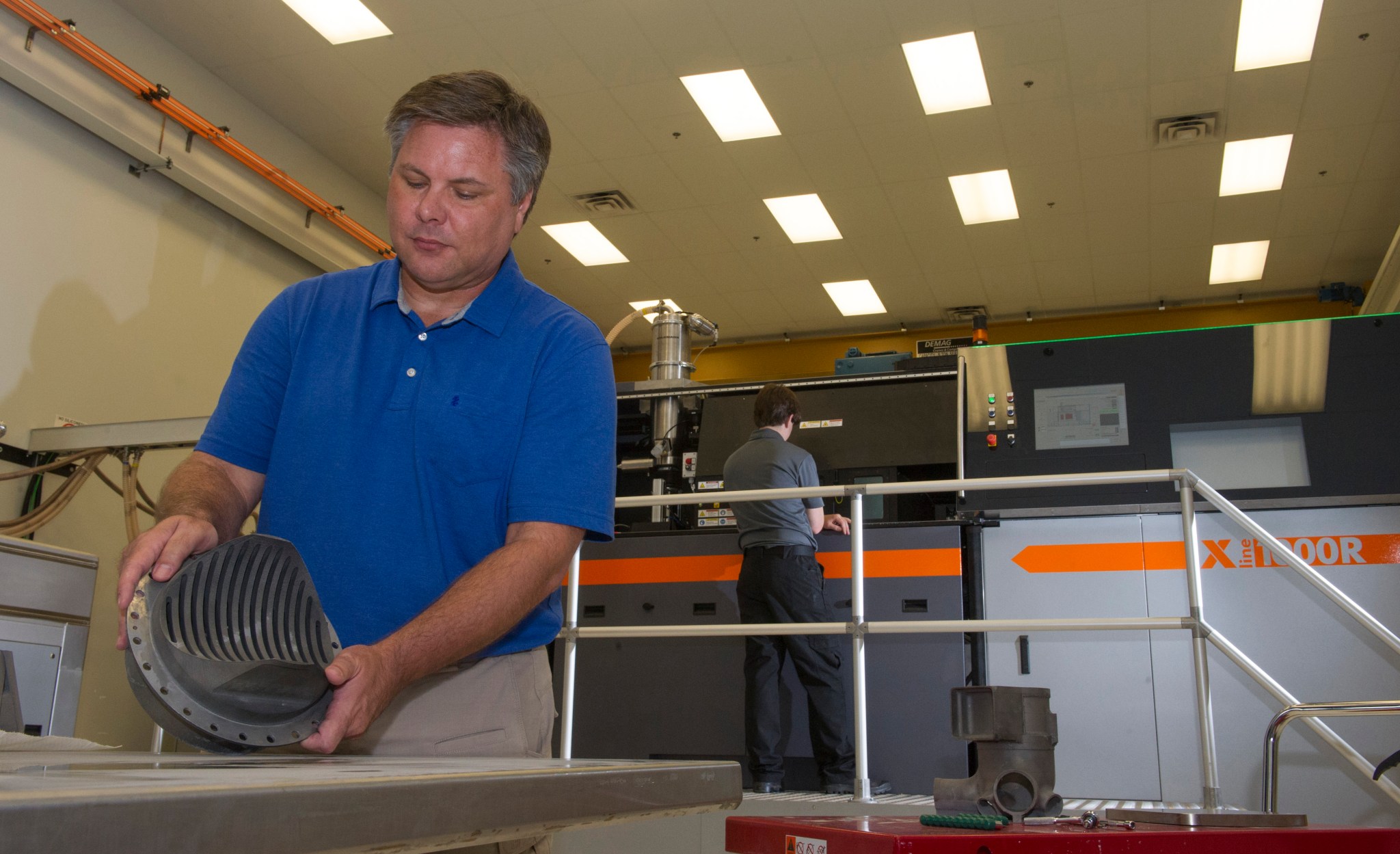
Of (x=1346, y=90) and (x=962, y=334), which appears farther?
(x=962, y=334)

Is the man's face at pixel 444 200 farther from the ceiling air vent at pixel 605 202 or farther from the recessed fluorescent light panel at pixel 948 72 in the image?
the ceiling air vent at pixel 605 202

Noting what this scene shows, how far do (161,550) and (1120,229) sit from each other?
8.63 meters

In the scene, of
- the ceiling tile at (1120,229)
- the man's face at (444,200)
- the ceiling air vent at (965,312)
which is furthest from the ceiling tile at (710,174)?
the man's face at (444,200)

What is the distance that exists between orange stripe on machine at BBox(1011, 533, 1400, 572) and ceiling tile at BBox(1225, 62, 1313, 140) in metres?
3.83

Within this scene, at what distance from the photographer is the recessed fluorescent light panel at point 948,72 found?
627 cm

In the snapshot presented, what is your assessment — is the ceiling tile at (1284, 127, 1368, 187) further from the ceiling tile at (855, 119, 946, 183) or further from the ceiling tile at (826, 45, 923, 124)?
the ceiling tile at (826, 45, 923, 124)

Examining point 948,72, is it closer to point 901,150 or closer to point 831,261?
point 901,150

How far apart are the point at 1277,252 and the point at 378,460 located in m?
9.34

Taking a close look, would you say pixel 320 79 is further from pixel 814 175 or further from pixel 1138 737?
pixel 1138 737

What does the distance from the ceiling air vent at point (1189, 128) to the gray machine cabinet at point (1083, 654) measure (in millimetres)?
4097

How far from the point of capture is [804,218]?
844 centimetres

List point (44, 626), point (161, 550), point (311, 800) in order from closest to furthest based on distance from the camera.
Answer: point (311, 800) < point (161, 550) < point (44, 626)

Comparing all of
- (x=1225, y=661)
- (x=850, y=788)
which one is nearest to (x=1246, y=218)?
(x=1225, y=661)

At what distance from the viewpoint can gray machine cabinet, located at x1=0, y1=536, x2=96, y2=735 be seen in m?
3.43
